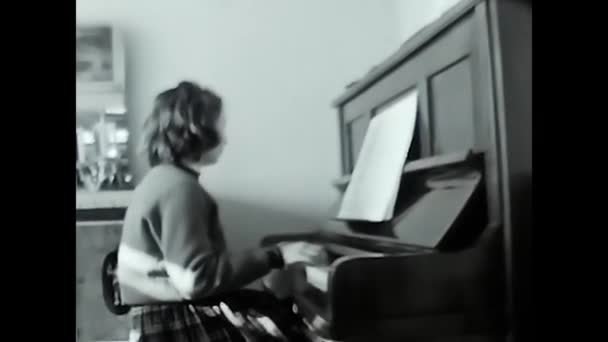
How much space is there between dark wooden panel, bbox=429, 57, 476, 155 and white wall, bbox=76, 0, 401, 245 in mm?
725

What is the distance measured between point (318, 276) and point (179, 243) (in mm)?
212

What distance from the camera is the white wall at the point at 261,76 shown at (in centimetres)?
174

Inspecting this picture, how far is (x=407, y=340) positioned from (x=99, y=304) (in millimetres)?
987

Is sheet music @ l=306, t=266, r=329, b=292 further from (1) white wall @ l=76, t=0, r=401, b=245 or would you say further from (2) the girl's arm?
(1) white wall @ l=76, t=0, r=401, b=245

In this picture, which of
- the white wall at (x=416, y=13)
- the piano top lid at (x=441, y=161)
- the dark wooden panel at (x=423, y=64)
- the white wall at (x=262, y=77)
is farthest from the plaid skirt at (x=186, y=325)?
the white wall at (x=416, y=13)

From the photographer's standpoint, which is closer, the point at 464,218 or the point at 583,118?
the point at 583,118

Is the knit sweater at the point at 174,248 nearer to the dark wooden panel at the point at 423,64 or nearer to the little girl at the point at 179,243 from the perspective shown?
the little girl at the point at 179,243

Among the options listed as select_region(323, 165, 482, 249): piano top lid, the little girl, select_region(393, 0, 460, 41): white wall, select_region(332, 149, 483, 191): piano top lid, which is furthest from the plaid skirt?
select_region(393, 0, 460, 41): white wall

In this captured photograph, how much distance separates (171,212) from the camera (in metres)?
0.96

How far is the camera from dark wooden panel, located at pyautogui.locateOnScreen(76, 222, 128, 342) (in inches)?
61.4

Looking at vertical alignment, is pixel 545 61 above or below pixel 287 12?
below
